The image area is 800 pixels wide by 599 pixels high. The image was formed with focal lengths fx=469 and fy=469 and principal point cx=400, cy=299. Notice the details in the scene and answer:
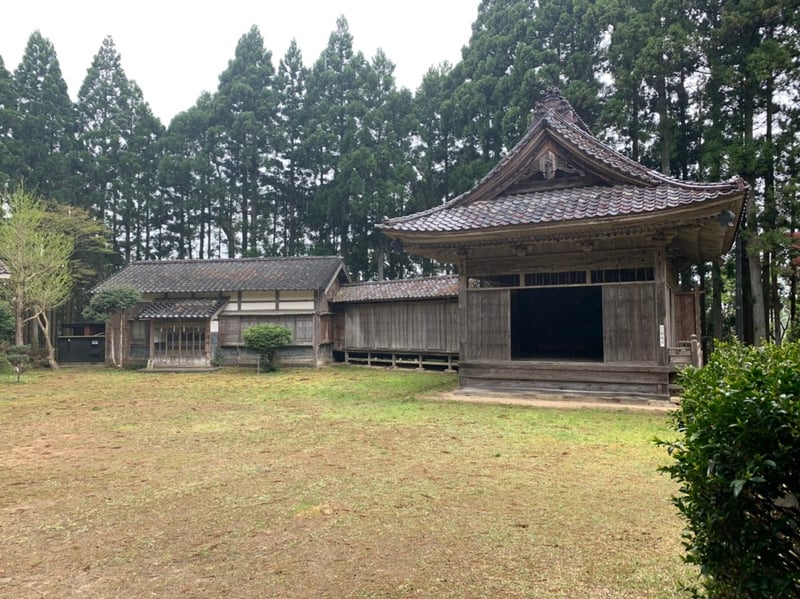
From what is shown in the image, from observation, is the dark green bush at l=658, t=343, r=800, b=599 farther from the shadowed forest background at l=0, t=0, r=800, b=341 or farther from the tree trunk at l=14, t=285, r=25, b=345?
the tree trunk at l=14, t=285, r=25, b=345

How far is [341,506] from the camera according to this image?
4.53 meters

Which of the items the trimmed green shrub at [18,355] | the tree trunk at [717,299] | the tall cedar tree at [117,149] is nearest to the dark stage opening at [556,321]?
the tree trunk at [717,299]

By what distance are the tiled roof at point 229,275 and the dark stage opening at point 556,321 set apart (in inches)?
349

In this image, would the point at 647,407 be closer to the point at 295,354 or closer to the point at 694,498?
A: the point at 694,498

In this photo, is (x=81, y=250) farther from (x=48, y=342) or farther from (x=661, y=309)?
(x=661, y=309)

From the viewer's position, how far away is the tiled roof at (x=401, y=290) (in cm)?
Result: 1806

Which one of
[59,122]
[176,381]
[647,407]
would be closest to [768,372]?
[647,407]

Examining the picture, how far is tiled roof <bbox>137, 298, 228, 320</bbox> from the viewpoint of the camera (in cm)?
1992

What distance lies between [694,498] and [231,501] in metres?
4.13

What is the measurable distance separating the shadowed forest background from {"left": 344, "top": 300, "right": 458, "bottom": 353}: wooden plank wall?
878cm

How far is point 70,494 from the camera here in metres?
5.03

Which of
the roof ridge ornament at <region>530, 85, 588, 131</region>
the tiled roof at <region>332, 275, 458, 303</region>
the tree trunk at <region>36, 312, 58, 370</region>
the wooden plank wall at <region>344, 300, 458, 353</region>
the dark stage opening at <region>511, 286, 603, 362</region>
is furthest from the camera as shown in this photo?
the tree trunk at <region>36, 312, 58, 370</region>

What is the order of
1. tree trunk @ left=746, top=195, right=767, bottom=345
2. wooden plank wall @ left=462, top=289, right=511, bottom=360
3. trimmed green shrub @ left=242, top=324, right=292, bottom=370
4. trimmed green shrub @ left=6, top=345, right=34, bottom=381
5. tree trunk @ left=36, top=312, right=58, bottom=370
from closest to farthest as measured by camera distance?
1. wooden plank wall @ left=462, top=289, right=511, bottom=360
2. trimmed green shrub @ left=6, top=345, right=34, bottom=381
3. tree trunk @ left=746, top=195, right=767, bottom=345
4. trimmed green shrub @ left=242, top=324, right=292, bottom=370
5. tree trunk @ left=36, top=312, right=58, bottom=370

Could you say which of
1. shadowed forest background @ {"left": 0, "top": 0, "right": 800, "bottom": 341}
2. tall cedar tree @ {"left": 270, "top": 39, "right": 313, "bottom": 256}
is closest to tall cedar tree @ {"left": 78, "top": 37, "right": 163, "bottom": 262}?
shadowed forest background @ {"left": 0, "top": 0, "right": 800, "bottom": 341}
